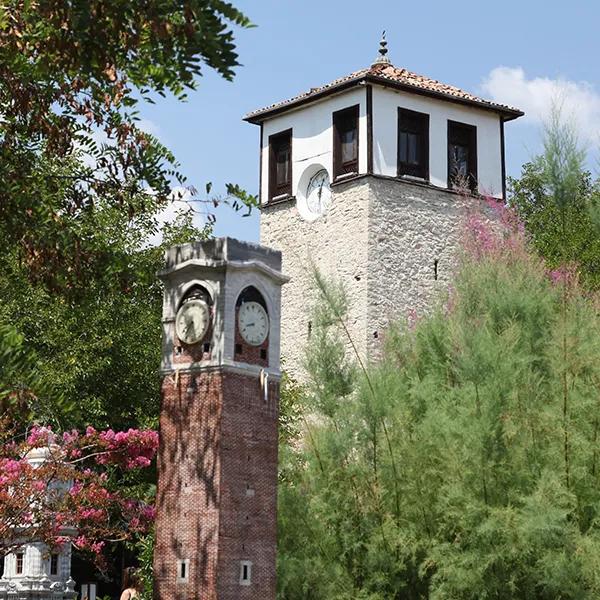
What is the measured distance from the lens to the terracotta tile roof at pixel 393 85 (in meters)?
26.8

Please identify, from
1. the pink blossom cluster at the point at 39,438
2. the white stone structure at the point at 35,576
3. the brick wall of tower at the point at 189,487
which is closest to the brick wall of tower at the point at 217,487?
the brick wall of tower at the point at 189,487

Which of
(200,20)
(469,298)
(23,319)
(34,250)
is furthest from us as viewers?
(23,319)

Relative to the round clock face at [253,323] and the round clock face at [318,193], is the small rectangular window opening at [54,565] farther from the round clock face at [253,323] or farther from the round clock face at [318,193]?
the round clock face at [253,323]

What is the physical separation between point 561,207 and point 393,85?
1805 centimetres

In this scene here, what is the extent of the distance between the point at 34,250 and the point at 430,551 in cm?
669

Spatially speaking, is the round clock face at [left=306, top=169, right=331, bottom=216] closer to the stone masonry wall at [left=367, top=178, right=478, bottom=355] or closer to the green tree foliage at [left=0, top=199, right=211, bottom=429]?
the stone masonry wall at [left=367, top=178, right=478, bottom=355]

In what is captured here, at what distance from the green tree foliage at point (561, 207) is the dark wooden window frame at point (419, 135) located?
97.5 inches

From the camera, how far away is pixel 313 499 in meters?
16.8

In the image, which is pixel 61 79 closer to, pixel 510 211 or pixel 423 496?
pixel 423 496

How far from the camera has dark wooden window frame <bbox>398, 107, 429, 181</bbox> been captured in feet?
90.0

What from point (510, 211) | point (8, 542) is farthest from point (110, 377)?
point (8, 542)

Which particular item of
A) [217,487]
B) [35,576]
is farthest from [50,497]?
[35,576]

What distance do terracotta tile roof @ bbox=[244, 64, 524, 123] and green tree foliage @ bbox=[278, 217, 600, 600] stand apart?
9.07 metres

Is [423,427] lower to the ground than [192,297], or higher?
lower
